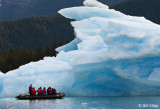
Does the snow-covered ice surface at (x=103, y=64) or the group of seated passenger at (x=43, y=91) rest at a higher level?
the snow-covered ice surface at (x=103, y=64)

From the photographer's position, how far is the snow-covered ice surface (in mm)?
32469

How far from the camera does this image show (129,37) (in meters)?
32.3

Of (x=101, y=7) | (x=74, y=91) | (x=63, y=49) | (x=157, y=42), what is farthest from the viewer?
(x=63, y=49)

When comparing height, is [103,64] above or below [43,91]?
above

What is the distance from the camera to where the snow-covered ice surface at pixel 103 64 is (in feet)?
107

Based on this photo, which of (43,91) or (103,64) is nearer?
(103,64)

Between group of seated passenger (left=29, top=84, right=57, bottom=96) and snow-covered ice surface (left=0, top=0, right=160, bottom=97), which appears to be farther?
group of seated passenger (left=29, top=84, right=57, bottom=96)

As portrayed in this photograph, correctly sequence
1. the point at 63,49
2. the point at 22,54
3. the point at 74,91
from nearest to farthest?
the point at 74,91
the point at 63,49
the point at 22,54

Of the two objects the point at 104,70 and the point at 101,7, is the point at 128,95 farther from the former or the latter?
the point at 101,7

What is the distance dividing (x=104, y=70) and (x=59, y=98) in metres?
5.15

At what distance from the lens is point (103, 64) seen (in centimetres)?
3422

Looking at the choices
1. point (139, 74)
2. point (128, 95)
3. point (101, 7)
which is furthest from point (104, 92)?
point (101, 7)

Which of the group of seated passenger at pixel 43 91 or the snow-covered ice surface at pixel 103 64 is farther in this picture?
the group of seated passenger at pixel 43 91

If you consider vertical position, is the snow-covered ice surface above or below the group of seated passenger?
above
